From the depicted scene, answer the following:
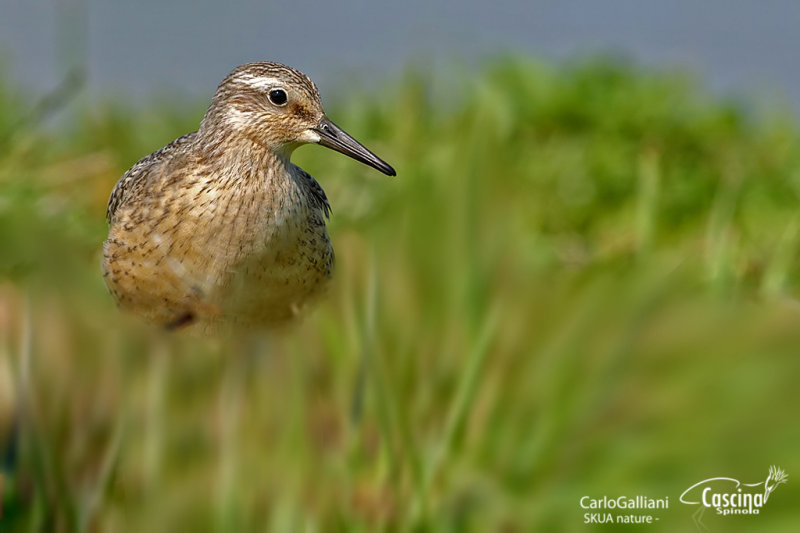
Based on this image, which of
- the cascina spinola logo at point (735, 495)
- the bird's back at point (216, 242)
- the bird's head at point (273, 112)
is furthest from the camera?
the bird's head at point (273, 112)

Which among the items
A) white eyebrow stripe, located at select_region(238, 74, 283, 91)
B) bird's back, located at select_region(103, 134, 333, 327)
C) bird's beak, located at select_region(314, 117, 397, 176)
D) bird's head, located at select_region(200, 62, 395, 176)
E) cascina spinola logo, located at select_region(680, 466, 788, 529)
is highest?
white eyebrow stripe, located at select_region(238, 74, 283, 91)

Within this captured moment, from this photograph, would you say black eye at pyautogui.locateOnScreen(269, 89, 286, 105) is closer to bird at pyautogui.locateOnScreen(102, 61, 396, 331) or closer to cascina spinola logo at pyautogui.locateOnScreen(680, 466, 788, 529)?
bird at pyautogui.locateOnScreen(102, 61, 396, 331)

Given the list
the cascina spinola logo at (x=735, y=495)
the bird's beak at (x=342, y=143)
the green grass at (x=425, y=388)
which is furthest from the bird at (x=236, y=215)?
the cascina spinola logo at (x=735, y=495)

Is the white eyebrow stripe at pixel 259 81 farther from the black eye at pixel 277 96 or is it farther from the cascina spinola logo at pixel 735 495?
the cascina spinola logo at pixel 735 495

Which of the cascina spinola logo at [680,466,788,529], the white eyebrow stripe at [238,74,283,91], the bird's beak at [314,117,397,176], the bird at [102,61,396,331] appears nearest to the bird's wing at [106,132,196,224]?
the bird at [102,61,396,331]

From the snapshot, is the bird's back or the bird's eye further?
the bird's eye

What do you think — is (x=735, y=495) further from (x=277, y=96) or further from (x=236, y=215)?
(x=277, y=96)
